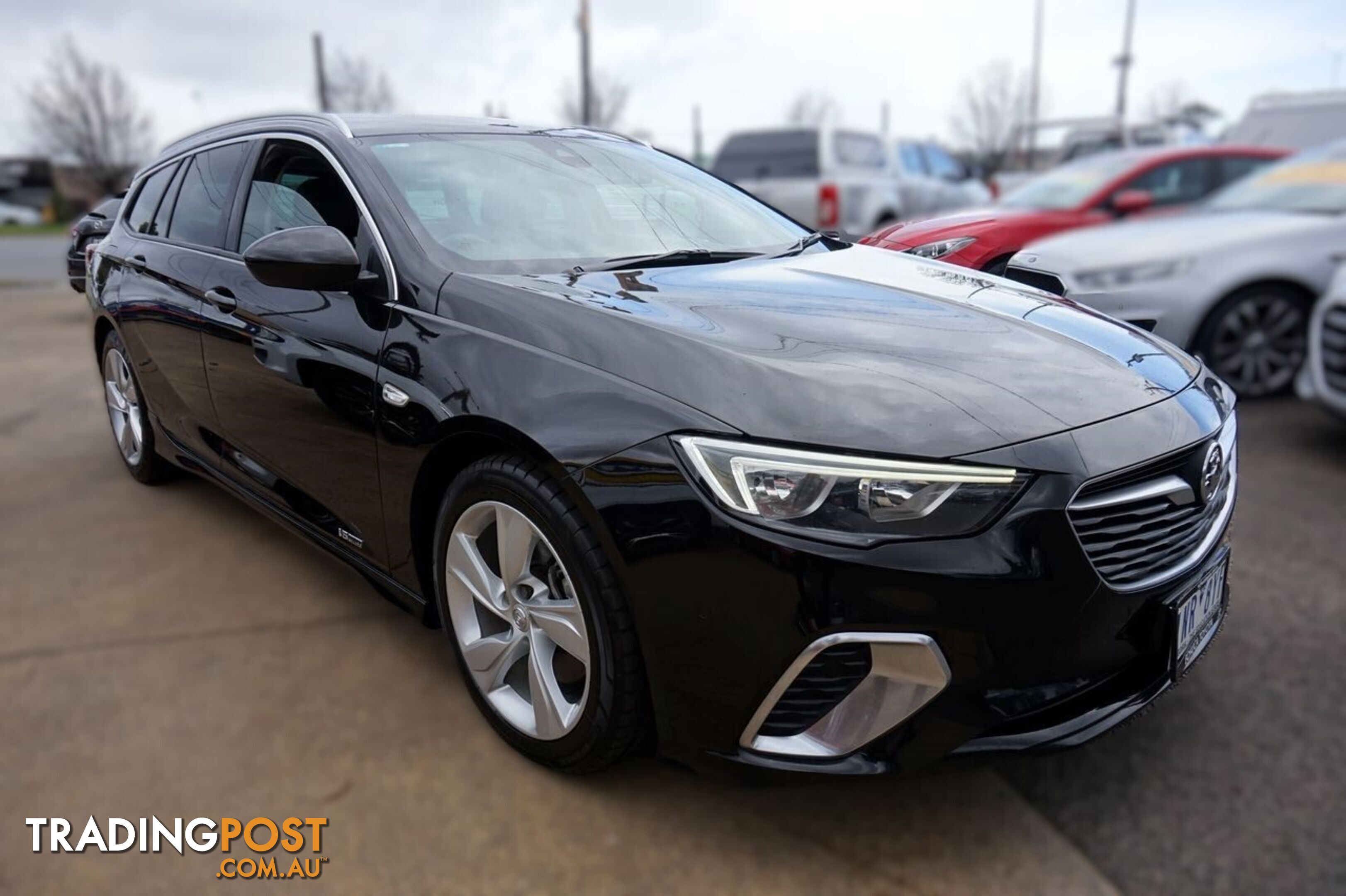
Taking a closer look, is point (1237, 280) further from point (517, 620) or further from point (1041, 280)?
point (517, 620)

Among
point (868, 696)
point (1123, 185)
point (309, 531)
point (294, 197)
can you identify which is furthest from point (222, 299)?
point (1123, 185)

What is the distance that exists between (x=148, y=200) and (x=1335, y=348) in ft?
17.2

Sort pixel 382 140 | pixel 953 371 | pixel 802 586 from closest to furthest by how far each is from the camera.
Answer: pixel 802 586
pixel 953 371
pixel 382 140

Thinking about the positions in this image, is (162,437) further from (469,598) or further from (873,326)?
(873,326)

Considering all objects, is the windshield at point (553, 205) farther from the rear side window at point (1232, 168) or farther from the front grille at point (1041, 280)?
the rear side window at point (1232, 168)

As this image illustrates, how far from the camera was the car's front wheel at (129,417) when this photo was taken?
412 centimetres

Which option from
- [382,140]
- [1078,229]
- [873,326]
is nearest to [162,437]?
[382,140]

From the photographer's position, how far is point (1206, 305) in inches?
214

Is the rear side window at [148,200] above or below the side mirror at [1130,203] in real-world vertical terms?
above

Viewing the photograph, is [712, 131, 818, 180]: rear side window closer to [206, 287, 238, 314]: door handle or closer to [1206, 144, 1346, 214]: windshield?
[1206, 144, 1346, 214]: windshield

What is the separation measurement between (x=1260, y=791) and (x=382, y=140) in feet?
9.23

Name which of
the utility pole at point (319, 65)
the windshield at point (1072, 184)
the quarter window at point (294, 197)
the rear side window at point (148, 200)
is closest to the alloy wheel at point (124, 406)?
the rear side window at point (148, 200)

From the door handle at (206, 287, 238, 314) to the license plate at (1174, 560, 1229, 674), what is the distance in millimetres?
2712

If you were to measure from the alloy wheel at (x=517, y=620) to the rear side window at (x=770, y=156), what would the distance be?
398 inches
